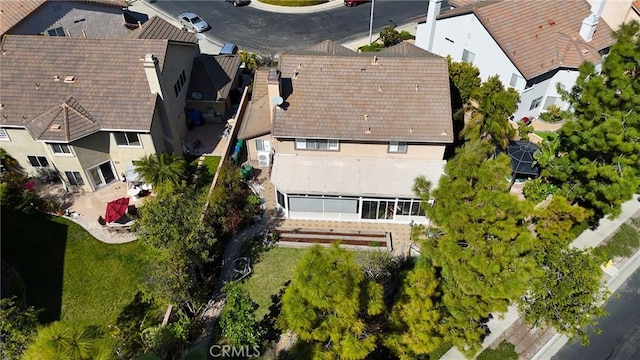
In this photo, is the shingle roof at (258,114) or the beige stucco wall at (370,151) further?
the shingle roof at (258,114)

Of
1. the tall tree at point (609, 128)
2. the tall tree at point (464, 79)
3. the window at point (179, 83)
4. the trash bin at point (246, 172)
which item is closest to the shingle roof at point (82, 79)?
the window at point (179, 83)

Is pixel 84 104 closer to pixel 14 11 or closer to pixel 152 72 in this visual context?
pixel 152 72

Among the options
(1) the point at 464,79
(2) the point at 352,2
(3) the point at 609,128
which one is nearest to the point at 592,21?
(1) the point at 464,79

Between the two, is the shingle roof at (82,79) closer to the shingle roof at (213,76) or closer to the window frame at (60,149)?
the window frame at (60,149)

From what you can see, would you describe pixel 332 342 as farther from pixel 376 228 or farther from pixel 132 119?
pixel 132 119

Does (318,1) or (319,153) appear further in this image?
(318,1)

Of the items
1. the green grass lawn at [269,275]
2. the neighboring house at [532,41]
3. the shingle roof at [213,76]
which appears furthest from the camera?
the shingle roof at [213,76]

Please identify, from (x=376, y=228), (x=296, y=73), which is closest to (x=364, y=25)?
(x=296, y=73)
